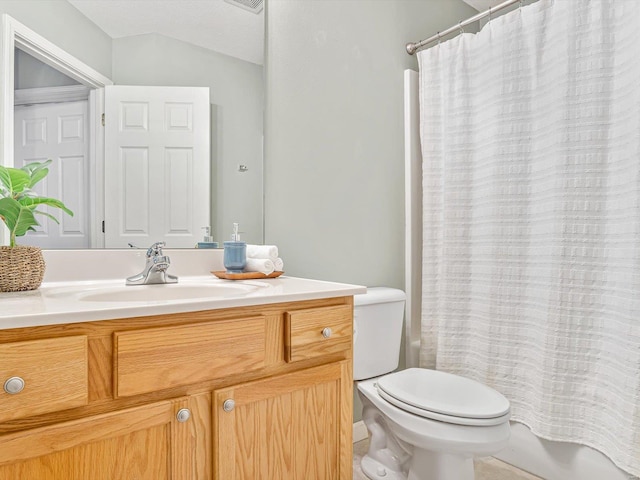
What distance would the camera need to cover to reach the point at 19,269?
104 cm

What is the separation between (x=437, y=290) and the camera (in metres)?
1.91

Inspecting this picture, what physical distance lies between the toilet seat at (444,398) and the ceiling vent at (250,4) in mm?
1558

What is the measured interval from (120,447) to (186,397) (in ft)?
0.50

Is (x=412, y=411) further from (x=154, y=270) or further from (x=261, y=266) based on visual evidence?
(x=154, y=270)

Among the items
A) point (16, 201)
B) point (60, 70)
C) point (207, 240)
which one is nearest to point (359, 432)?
point (207, 240)

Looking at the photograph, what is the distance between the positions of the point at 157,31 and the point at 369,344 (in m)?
1.45

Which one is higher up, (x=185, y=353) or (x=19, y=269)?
(x=19, y=269)

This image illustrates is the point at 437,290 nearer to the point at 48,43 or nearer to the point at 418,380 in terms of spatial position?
the point at 418,380

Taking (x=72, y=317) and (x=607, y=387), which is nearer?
(x=72, y=317)

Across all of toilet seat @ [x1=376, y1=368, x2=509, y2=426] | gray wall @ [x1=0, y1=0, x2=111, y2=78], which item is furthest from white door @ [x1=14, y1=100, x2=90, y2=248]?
toilet seat @ [x1=376, y1=368, x2=509, y2=426]

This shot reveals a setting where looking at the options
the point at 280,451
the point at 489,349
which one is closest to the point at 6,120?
the point at 280,451

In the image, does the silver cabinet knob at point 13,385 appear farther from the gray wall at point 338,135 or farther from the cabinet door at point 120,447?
the gray wall at point 338,135

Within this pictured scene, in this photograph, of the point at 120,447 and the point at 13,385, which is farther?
the point at 120,447

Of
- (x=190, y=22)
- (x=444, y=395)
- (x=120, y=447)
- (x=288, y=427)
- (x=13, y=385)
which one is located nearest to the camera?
(x=13, y=385)
